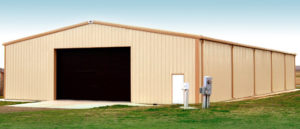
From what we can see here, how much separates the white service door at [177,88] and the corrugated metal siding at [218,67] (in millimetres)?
1456

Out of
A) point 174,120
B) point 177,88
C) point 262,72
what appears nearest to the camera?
point 174,120

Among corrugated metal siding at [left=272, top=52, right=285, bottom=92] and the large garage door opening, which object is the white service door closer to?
the large garage door opening

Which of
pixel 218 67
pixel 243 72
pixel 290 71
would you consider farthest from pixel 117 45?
pixel 290 71

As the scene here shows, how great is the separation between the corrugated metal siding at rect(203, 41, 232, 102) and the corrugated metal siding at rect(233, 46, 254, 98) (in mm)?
1120

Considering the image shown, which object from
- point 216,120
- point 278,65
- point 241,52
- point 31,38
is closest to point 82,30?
point 31,38

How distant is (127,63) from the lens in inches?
1006

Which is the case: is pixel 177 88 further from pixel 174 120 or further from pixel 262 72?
pixel 262 72

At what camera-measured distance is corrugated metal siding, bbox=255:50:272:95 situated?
108 ft

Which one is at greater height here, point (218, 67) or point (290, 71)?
point (218, 67)

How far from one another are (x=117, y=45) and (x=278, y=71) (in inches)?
749

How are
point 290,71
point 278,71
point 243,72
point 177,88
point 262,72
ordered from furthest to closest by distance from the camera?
point 290,71 → point 278,71 → point 262,72 → point 243,72 → point 177,88

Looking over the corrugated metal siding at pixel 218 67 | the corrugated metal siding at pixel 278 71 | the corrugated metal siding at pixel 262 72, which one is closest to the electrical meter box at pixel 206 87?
the corrugated metal siding at pixel 218 67

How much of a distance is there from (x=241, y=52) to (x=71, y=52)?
11385 millimetres

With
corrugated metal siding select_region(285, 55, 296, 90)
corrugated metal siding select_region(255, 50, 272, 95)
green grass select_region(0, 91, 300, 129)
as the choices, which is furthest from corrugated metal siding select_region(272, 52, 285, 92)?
green grass select_region(0, 91, 300, 129)
